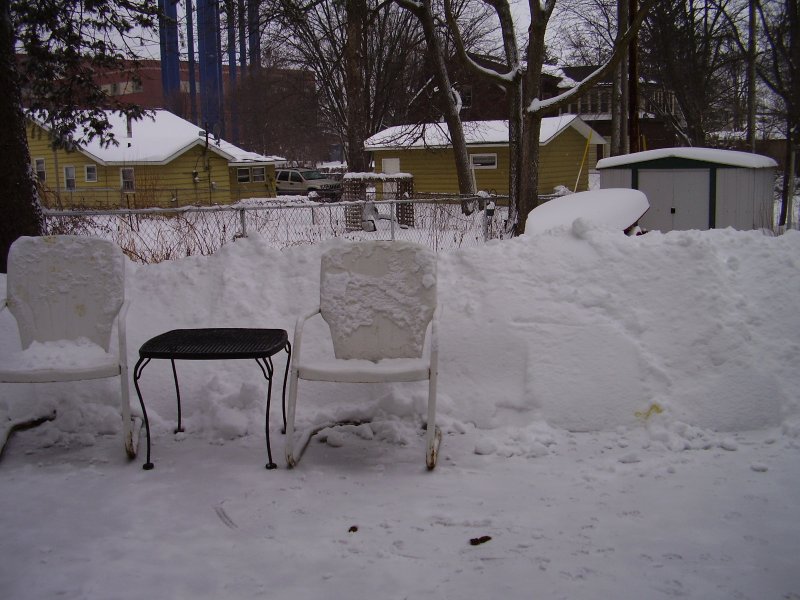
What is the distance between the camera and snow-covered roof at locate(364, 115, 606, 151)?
3181cm

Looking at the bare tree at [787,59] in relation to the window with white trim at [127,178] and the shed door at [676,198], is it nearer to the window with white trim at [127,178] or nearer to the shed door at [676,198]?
the shed door at [676,198]

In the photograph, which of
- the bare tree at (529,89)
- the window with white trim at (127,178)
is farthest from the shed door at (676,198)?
the window with white trim at (127,178)

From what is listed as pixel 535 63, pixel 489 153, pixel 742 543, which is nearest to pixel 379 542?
pixel 742 543

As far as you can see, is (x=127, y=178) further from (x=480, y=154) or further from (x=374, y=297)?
(x=374, y=297)

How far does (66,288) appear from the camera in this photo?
473 cm

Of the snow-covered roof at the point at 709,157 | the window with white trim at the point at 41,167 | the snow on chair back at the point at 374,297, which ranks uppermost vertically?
the window with white trim at the point at 41,167

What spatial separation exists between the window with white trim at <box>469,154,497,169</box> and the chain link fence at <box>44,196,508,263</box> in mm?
14180

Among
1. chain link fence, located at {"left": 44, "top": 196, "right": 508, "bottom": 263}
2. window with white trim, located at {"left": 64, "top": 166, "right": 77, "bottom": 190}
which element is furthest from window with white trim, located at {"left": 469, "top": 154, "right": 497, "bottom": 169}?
window with white trim, located at {"left": 64, "top": 166, "right": 77, "bottom": 190}

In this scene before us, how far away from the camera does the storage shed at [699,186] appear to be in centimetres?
1084

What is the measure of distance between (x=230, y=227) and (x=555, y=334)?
7.97m

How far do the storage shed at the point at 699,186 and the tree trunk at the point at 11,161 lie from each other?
26.8 ft

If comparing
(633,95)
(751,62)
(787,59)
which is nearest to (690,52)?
(751,62)

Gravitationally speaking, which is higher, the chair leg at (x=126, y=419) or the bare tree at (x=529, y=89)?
the bare tree at (x=529, y=89)

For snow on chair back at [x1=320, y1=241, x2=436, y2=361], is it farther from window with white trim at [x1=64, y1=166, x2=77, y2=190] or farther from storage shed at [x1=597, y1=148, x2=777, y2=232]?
window with white trim at [x1=64, y1=166, x2=77, y2=190]
